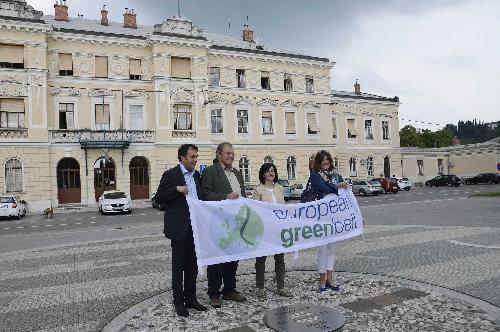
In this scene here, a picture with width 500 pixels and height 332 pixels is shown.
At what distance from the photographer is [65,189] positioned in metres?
32.8

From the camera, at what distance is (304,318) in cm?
519

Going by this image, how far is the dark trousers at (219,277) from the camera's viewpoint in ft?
19.4

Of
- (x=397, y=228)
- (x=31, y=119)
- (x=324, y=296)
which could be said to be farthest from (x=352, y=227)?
(x=31, y=119)

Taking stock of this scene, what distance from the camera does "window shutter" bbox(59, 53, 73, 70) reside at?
1298 inches

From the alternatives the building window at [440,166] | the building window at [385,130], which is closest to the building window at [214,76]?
the building window at [385,130]

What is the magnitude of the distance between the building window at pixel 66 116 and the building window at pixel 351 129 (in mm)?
28632

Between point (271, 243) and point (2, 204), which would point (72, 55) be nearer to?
point (2, 204)

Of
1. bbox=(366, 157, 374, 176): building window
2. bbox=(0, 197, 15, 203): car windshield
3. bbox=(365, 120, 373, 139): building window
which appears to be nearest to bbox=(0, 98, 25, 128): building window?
bbox=(0, 197, 15, 203): car windshield

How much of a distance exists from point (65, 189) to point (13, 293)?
27979 millimetres

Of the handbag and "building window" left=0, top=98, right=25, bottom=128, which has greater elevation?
"building window" left=0, top=98, right=25, bottom=128

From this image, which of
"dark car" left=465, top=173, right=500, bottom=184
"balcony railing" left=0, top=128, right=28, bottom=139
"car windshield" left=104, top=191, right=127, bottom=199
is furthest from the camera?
"dark car" left=465, top=173, right=500, bottom=184

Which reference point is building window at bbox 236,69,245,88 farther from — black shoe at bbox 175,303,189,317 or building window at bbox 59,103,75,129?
black shoe at bbox 175,303,189,317

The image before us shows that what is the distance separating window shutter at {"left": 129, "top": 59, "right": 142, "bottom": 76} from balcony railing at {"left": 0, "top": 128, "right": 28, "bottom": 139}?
Answer: 9.48 meters

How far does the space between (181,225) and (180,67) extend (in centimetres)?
3173
